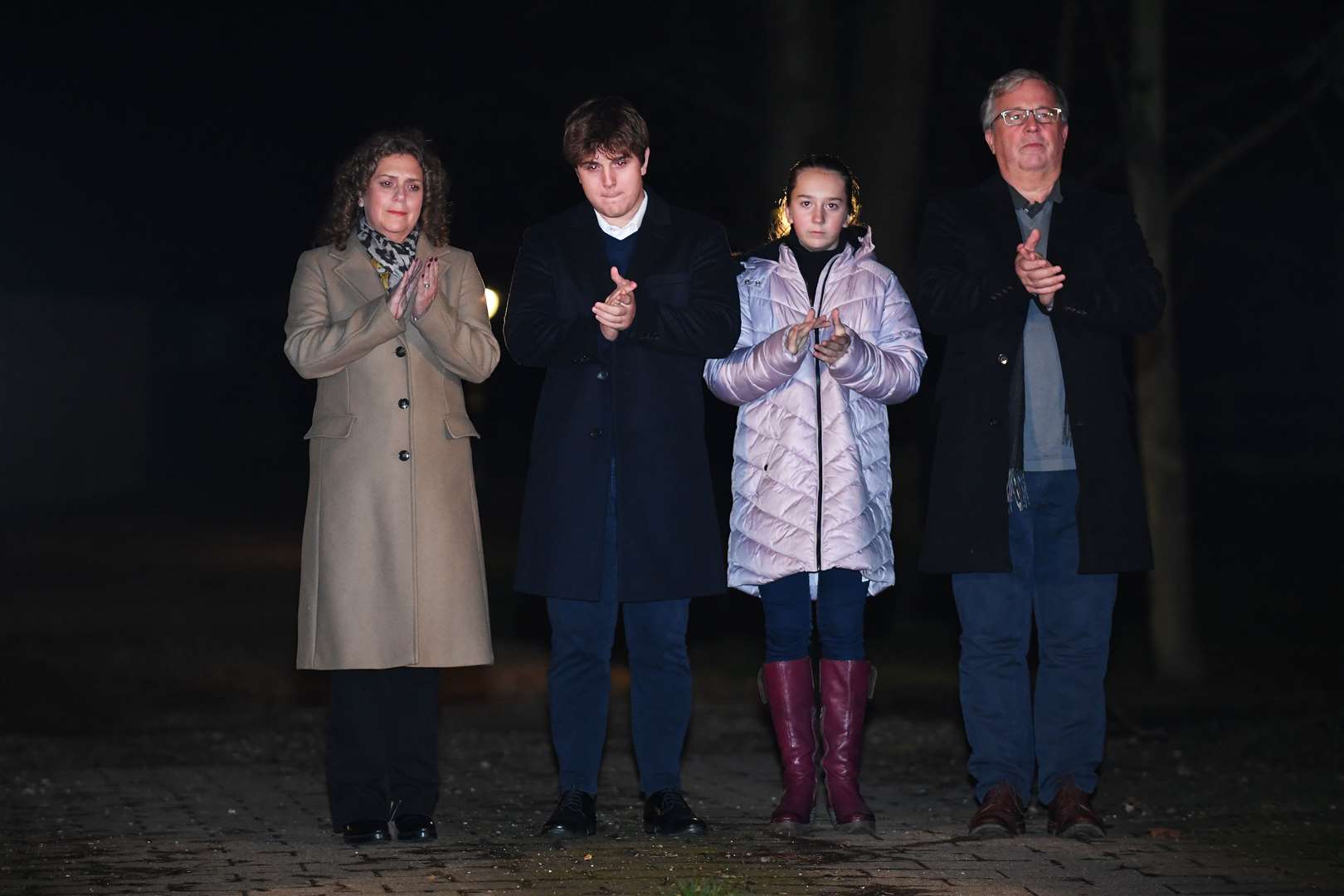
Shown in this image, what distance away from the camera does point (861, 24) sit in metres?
13.5

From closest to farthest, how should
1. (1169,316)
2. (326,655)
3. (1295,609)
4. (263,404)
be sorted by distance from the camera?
(326,655) → (1169,316) → (1295,609) → (263,404)

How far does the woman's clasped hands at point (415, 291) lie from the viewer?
598 cm

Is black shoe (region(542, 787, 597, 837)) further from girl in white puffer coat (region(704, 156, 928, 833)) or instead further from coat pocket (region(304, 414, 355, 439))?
coat pocket (region(304, 414, 355, 439))

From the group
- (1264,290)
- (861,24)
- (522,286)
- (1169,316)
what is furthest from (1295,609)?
(522,286)

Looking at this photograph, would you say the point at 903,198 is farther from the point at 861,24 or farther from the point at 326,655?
the point at 326,655

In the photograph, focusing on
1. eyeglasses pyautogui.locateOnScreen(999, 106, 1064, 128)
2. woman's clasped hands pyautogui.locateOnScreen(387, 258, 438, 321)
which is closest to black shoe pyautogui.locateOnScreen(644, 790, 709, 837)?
woman's clasped hands pyautogui.locateOnScreen(387, 258, 438, 321)

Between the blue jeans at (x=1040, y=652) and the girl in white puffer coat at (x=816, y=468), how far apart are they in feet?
1.15

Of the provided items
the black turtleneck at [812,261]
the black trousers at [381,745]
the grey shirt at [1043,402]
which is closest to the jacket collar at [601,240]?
the black turtleneck at [812,261]

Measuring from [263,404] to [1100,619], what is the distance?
3680 centimetres

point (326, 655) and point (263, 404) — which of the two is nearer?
point (326, 655)

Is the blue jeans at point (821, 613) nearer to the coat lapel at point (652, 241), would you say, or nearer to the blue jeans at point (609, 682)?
the blue jeans at point (609, 682)

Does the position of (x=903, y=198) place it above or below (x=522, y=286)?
above

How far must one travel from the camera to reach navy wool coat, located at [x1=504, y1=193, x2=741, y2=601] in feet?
20.0

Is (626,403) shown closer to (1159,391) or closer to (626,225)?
(626,225)
